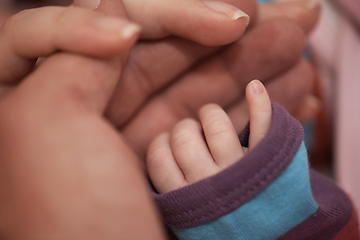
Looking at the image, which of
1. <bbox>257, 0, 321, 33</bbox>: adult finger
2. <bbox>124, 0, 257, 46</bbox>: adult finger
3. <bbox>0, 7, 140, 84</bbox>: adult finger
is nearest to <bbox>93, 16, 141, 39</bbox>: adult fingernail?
<bbox>0, 7, 140, 84</bbox>: adult finger

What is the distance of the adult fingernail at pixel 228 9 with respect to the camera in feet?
1.42

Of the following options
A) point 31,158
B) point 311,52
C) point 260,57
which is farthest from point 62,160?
point 311,52

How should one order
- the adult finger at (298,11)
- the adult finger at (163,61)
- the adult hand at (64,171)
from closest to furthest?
the adult hand at (64,171), the adult finger at (163,61), the adult finger at (298,11)

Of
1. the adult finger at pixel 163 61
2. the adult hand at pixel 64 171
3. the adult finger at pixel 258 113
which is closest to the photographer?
the adult hand at pixel 64 171

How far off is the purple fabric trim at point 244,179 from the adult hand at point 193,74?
0.13 m

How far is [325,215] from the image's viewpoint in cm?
42

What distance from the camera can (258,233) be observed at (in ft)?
1.28

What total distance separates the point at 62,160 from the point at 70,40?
0.14 meters

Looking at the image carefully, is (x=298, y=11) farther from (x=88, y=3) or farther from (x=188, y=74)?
(x=88, y=3)

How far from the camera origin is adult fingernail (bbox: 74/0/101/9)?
15.1 inches

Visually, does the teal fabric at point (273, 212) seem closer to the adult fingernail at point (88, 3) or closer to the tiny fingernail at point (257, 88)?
the tiny fingernail at point (257, 88)

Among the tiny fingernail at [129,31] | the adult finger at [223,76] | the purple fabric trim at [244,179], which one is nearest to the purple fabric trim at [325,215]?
the purple fabric trim at [244,179]

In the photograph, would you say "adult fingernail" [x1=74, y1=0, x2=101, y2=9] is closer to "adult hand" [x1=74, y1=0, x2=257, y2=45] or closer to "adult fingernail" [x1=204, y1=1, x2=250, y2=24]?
"adult hand" [x1=74, y1=0, x2=257, y2=45]

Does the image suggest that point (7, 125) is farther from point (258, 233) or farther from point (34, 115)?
point (258, 233)
